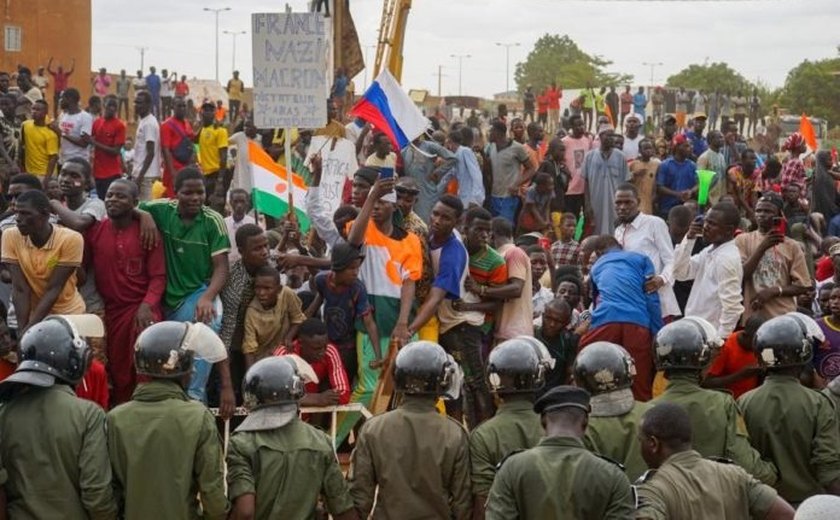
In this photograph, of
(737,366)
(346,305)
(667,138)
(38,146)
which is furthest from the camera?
(667,138)

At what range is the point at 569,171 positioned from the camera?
1902cm

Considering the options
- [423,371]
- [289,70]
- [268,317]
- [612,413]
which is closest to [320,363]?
[268,317]

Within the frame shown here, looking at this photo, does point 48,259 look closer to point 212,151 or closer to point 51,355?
point 51,355

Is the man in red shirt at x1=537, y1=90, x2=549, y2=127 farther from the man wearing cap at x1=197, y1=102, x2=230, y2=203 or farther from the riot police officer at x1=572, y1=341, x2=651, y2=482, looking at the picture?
the riot police officer at x1=572, y1=341, x2=651, y2=482

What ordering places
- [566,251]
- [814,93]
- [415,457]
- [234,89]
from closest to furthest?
1. [415,457]
2. [566,251]
3. [234,89]
4. [814,93]

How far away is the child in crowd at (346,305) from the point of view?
10.2m

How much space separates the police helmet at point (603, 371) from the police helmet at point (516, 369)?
0.21m

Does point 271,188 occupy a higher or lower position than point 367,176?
lower

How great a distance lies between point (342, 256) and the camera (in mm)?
10195

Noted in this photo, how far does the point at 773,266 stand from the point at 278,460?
5236 mm

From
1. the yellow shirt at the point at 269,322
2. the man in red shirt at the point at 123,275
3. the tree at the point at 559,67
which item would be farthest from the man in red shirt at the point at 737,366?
the tree at the point at 559,67

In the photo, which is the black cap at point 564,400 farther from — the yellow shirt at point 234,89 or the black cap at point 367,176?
the yellow shirt at point 234,89

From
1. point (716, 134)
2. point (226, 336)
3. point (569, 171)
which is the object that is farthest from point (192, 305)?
point (716, 134)

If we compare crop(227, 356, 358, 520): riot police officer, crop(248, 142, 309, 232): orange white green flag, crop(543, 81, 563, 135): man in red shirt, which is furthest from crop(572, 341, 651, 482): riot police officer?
crop(543, 81, 563, 135): man in red shirt
